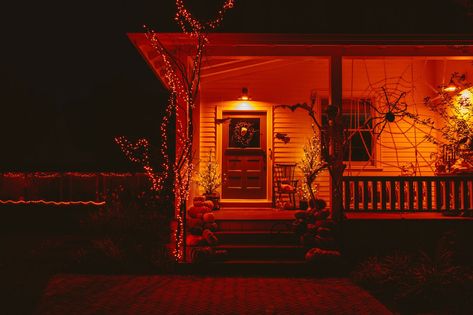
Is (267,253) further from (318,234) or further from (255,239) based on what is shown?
(318,234)

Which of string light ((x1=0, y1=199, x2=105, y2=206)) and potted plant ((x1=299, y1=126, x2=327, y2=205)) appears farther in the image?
potted plant ((x1=299, y1=126, x2=327, y2=205))

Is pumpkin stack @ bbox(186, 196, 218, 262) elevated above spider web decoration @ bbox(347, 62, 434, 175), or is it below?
below

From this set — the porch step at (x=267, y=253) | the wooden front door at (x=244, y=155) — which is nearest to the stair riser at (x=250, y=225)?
the porch step at (x=267, y=253)

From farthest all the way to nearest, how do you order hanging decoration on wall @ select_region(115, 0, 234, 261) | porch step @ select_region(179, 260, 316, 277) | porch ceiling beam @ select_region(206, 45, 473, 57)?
1. porch ceiling beam @ select_region(206, 45, 473, 57)
2. hanging decoration on wall @ select_region(115, 0, 234, 261)
3. porch step @ select_region(179, 260, 316, 277)

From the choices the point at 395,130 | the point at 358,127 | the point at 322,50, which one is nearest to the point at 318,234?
the point at 322,50

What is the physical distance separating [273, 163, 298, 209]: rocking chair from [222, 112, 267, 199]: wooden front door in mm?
332

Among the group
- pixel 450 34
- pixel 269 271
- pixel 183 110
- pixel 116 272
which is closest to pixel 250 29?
pixel 183 110

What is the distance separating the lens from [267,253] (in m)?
8.52

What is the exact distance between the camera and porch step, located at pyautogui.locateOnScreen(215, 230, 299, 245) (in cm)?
887

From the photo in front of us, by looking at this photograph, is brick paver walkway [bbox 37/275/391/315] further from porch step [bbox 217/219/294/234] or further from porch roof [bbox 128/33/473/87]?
porch roof [bbox 128/33/473/87]

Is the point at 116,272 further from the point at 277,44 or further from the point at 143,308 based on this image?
the point at 277,44

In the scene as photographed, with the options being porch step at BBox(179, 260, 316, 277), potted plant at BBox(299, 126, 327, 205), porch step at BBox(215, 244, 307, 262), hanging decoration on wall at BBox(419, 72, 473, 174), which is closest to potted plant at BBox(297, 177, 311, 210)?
potted plant at BBox(299, 126, 327, 205)

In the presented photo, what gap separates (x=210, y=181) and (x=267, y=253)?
3250 mm

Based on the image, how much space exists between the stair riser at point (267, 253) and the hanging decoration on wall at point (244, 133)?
4.02 m
